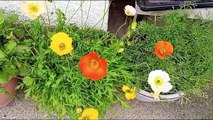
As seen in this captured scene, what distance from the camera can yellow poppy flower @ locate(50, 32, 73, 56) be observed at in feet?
4.96

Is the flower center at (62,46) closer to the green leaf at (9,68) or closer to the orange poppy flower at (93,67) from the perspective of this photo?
the orange poppy flower at (93,67)

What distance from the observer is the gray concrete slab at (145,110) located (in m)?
1.90

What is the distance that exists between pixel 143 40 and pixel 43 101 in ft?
2.22

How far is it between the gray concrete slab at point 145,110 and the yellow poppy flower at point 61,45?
552mm

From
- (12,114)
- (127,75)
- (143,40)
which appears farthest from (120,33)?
(12,114)

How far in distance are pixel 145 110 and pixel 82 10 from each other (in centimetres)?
75

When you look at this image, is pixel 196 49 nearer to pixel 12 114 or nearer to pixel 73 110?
pixel 73 110


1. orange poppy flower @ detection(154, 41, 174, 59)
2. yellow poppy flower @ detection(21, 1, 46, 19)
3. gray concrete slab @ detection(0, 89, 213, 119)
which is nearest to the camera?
yellow poppy flower @ detection(21, 1, 46, 19)

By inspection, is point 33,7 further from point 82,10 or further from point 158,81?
point 158,81

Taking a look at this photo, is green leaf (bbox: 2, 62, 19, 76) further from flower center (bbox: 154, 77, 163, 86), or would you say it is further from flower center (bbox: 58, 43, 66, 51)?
flower center (bbox: 154, 77, 163, 86)

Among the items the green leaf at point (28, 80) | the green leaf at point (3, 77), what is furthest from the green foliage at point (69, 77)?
the green leaf at point (3, 77)

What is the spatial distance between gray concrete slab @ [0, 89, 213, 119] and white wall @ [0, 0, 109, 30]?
551 mm

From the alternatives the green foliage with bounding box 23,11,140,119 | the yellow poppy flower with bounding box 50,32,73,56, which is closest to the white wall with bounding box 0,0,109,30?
the green foliage with bounding box 23,11,140,119

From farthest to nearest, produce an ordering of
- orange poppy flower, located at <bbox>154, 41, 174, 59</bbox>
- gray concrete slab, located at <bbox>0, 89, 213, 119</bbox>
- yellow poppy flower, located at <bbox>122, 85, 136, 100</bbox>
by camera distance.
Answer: gray concrete slab, located at <bbox>0, 89, 213, 119</bbox>
yellow poppy flower, located at <bbox>122, 85, 136, 100</bbox>
orange poppy flower, located at <bbox>154, 41, 174, 59</bbox>
